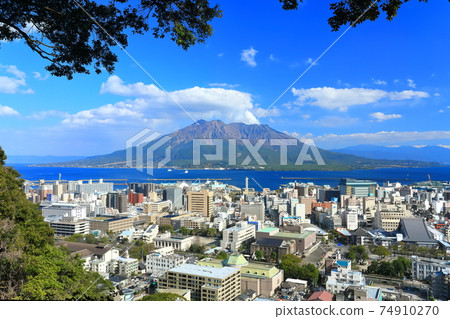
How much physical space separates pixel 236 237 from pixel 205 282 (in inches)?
202

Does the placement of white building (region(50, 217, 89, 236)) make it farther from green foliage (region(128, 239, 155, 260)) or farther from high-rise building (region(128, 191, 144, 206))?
high-rise building (region(128, 191, 144, 206))

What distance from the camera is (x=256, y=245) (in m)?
8.59

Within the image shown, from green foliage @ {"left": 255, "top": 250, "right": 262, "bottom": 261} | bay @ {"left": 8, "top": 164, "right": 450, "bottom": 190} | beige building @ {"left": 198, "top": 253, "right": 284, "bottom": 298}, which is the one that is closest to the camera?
beige building @ {"left": 198, "top": 253, "right": 284, "bottom": 298}

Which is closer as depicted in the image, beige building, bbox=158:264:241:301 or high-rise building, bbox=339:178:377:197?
beige building, bbox=158:264:241:301

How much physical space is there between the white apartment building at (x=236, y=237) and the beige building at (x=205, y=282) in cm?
444

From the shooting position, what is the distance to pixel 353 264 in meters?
7.57

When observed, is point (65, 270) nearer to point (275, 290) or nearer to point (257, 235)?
point (275, 290)

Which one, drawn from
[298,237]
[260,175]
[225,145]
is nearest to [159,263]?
[225,145]

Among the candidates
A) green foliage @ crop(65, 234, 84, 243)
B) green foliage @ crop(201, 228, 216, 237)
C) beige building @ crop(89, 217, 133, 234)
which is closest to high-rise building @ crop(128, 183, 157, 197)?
beige building @ crop(89, 217, 133, 234)

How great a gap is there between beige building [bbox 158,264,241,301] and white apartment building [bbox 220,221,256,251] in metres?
4.44

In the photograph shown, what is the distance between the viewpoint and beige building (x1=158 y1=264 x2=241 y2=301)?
426cm

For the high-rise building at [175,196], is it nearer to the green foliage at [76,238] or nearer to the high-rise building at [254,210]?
the high-rise building at [254,210]
